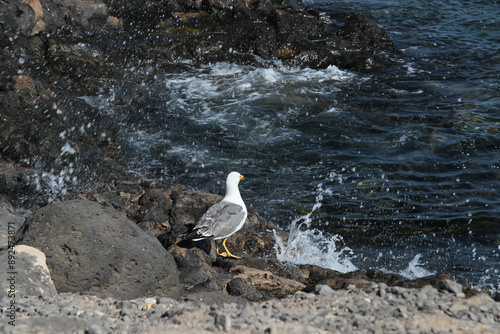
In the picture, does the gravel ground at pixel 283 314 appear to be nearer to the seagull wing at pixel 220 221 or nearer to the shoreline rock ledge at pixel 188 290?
the shoreline rock ledge at pixel 188 290

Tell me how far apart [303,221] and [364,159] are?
307 centimetres

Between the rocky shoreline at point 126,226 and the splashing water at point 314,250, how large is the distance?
0.28 m

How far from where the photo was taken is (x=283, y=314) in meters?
5.21

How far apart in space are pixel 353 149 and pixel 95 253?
8166 mm

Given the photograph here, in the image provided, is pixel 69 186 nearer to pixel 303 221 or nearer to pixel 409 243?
pixel 303 221

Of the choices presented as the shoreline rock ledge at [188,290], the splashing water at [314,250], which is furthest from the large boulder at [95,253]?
the splashing water at [314,250]

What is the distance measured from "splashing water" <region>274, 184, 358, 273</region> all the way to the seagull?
1.05m

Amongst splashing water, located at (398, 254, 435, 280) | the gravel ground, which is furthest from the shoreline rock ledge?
splashing water, located at (398, 254, 435, 280)

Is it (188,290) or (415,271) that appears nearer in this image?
(188,290)

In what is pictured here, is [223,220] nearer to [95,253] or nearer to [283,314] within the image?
[95,253]

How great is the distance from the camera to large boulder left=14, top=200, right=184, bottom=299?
20.0 ft

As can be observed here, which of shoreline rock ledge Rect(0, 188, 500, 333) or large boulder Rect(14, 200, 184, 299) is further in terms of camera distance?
large boulder Rect(14, 200, 184, 299)

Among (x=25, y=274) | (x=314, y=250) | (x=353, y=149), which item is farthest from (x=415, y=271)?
(x=25, y=274)

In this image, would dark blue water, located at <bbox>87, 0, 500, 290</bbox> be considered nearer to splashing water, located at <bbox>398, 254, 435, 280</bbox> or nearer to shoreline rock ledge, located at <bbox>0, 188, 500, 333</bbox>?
splashing water, located at <bbox>398, 254, 435, 280</bbox>
